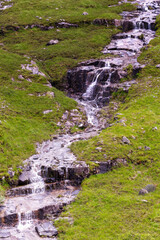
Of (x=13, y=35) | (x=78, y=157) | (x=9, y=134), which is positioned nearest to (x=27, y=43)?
(x=13, y=35)

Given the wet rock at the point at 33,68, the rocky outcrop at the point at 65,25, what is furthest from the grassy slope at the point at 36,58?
the rocky outcrop at the point at 65,25

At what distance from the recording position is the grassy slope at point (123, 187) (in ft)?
57.4

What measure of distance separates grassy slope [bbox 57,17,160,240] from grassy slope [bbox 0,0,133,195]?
7738mm

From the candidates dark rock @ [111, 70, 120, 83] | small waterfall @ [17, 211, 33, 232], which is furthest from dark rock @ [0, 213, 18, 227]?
dark rock @ [111, 70, 120, 83]

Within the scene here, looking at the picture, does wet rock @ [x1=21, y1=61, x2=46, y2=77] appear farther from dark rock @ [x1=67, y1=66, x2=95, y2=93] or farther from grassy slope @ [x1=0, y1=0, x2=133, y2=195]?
dark rock @ [x1=67, y1=66, x2=95, y2=93]

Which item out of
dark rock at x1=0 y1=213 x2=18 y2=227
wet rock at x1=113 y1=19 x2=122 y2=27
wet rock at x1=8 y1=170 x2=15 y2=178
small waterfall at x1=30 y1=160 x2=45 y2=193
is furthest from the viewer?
wet rock at x1=113 y1=19 x2=122 y2=27

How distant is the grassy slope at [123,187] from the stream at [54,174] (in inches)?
52.3

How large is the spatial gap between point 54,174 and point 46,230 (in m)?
6.94

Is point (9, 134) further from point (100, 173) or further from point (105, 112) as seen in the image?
point (105, 112)

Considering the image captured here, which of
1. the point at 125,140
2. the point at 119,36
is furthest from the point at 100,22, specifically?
the point at 125,140

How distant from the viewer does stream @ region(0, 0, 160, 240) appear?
20219 millimetres

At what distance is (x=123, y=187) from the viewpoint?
22406 millimetres

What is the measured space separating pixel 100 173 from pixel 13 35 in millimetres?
54315

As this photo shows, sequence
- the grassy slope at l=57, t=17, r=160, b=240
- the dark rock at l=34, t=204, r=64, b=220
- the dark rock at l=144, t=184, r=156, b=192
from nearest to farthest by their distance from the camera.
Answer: the grassy slope at l=57, t=17, r=160, b=240
the dark rock at l=34, t=204, r=64, b=220
the dark rock at l=144, t=184, r=156, b=192
